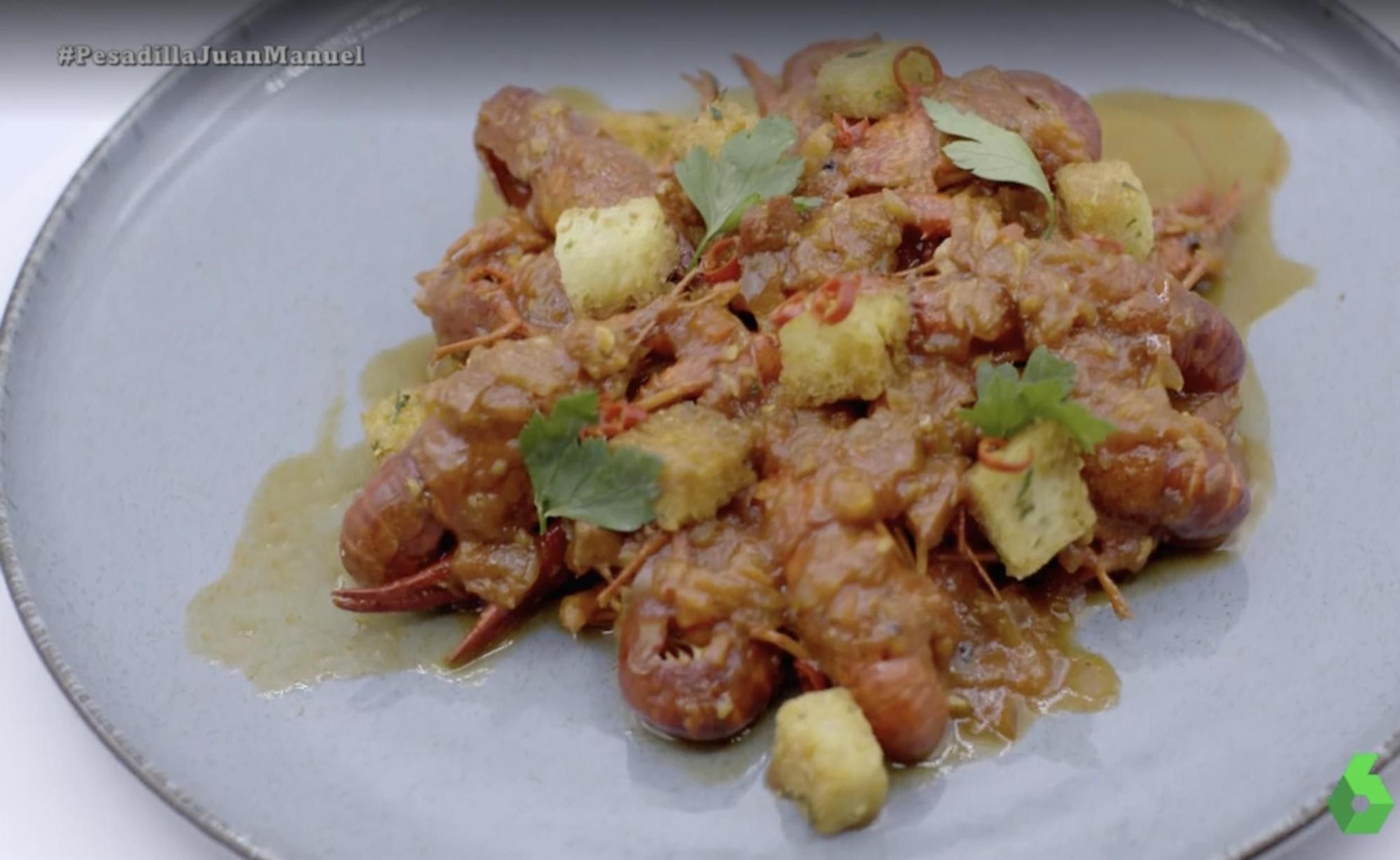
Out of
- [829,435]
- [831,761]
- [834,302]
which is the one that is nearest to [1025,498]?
[829,435]

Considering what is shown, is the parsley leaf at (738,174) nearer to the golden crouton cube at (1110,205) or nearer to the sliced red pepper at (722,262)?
the sliced red pepper at (722,262)

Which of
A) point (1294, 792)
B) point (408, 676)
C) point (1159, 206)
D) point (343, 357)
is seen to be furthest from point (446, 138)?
point (1294, 792)

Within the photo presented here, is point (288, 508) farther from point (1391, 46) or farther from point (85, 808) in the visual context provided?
point (1391, 46)

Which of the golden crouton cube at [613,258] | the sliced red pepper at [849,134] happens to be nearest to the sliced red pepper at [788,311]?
the golden crouton cube at [613,258]

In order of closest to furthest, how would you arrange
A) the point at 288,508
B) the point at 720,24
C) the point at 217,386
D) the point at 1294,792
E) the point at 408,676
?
1. the point at 1294,792
2. the point at 408,676
3. the point at 288,508
4. the point at 217,386
5. the point at 720,24

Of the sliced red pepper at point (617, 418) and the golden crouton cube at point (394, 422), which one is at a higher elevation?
the sliced red pepper at point (617, 418)

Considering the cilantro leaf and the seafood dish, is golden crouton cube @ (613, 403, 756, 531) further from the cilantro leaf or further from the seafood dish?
the cilantro leaf

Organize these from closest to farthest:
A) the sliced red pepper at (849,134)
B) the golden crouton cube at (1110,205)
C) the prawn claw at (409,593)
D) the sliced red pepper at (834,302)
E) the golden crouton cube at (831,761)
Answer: the golden crouton cube at (831,761) < the sliced red pepper at (834,302) < the prawn claw at (409,593) < the golden crouton cube at (1110,205) < the sliced red pepper at (849,134)
